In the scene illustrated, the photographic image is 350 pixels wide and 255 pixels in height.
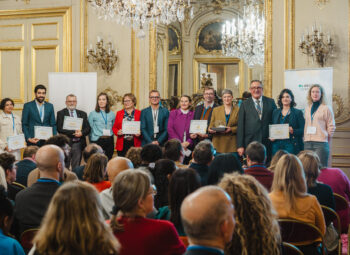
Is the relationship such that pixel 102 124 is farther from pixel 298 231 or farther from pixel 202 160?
pixel 298 231

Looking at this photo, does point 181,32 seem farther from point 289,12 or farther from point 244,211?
point 244,211

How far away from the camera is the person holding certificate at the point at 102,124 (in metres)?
7.51

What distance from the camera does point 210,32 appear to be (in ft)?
35.6

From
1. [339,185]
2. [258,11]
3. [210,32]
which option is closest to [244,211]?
[339,185]

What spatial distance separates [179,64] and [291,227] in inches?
320

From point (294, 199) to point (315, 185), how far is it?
0.66m

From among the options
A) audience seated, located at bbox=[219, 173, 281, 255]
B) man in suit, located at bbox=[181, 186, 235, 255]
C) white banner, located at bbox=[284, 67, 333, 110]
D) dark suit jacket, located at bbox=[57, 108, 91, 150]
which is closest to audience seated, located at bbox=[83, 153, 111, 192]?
audience seated, located at bbox=[219, 173, 281, 255]

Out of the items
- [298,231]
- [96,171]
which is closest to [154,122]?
[96,171]

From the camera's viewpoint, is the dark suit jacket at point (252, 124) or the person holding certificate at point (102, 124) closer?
the dark suit jacket at point (252, 124)

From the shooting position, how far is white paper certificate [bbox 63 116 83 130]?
729 centimetres

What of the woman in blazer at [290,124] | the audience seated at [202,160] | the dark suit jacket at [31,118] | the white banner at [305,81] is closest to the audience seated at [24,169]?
the audience seated at [202,160]

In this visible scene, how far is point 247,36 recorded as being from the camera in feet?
32.3

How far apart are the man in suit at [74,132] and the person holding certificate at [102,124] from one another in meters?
0.12

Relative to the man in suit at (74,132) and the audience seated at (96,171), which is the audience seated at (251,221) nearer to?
the audience seated at (96,171)
